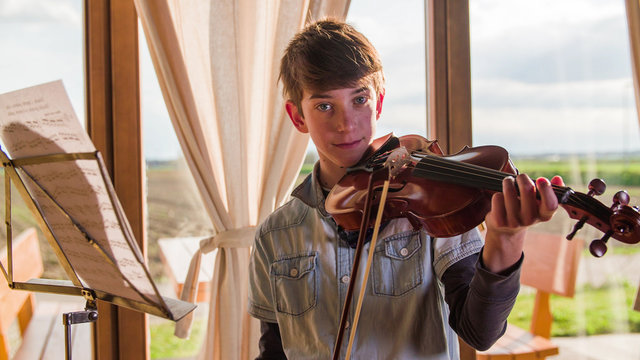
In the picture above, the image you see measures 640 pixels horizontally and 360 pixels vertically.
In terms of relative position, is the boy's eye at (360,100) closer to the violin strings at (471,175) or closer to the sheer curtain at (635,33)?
the violin strings at (471,175)

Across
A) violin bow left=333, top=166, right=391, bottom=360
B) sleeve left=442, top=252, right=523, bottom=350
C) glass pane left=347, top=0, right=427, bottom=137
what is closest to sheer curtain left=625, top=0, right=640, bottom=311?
glass pane left=347, top=0, right=427, bottom=137

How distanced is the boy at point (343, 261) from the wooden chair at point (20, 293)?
0.94 m

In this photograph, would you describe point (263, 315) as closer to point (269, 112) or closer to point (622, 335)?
point (269, 112)

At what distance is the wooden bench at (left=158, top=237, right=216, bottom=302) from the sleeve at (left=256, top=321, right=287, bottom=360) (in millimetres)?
685

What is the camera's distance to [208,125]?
188 cm

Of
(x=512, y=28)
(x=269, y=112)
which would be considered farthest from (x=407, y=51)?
(x=269, y=112)

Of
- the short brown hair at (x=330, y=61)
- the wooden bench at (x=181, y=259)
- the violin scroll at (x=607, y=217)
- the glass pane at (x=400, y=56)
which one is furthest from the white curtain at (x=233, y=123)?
the violin scroll at (x=607, y=217)

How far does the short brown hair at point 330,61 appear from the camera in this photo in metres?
1.19

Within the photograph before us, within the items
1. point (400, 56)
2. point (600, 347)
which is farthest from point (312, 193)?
point (600, 347)

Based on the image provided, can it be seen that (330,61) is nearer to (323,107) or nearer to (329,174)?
(323,107)

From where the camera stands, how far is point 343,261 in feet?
4.09

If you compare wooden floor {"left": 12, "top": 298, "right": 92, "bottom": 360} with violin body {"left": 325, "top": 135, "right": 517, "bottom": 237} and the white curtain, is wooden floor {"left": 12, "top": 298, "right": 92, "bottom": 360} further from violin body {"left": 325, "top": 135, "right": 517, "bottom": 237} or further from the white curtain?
violin body {"left": 325, "top": 135, "right": 517, "bottom": 237}

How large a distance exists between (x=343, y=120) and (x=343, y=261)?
334 mm

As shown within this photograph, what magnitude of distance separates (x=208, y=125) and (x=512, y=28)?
1.33 meters
